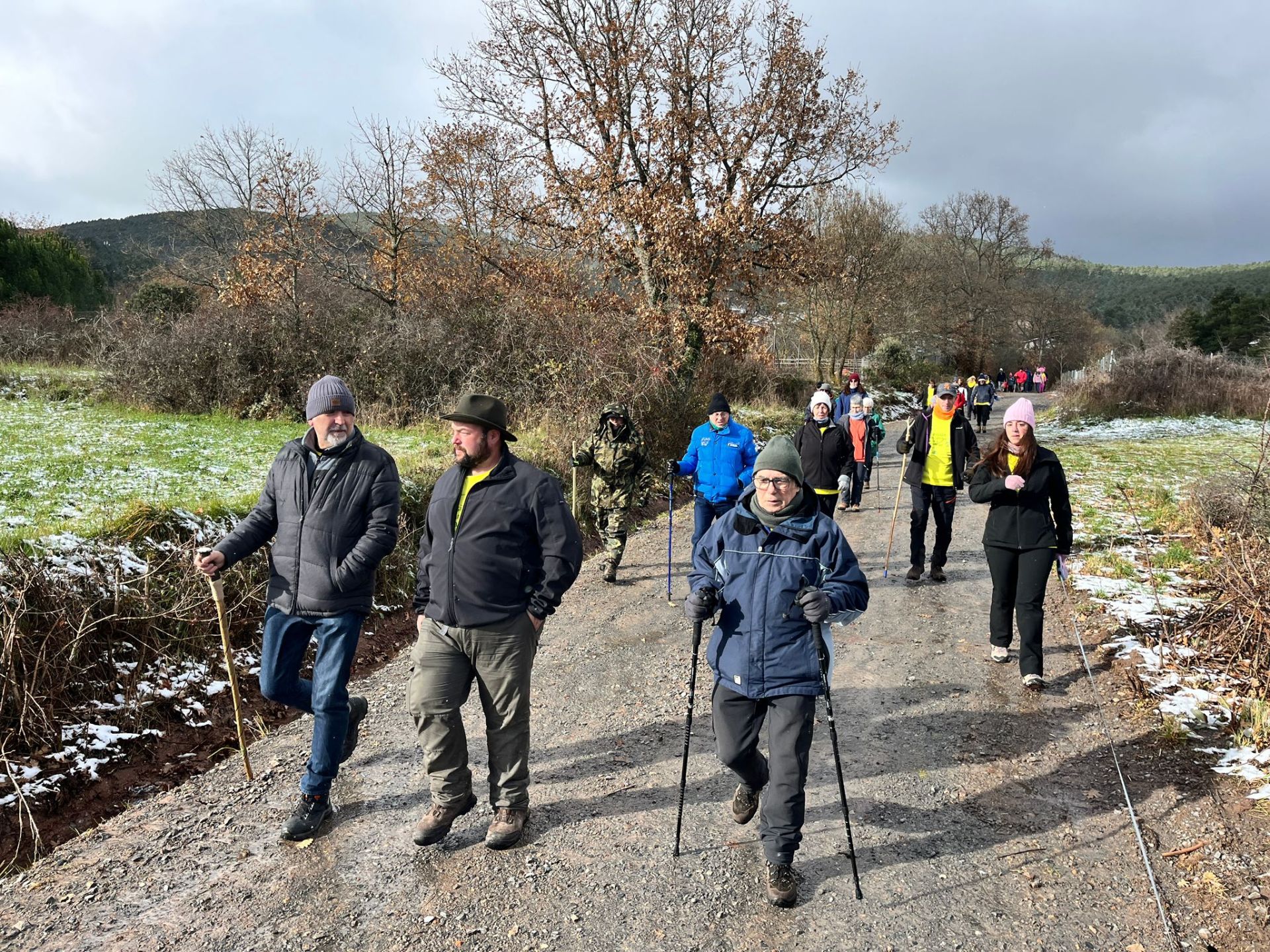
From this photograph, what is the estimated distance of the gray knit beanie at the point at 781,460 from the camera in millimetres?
3438

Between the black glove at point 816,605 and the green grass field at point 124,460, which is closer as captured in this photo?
the black glove at point 816,605

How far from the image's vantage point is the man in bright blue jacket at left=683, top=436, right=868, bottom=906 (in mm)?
3299

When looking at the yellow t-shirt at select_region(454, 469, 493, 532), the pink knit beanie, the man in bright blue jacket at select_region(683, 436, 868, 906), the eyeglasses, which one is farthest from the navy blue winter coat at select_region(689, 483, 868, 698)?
the pink knit beanie

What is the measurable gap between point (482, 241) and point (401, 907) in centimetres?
1908

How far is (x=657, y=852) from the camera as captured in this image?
12.0ft

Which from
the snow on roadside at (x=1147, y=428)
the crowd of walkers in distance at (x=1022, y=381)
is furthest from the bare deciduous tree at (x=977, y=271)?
the snow on roadside at (x=1147, y=428)

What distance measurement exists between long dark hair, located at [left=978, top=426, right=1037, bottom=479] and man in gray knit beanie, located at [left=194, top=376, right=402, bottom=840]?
14.6ft

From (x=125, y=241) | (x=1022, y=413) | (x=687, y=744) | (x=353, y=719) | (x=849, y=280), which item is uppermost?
(x=125, y=241)

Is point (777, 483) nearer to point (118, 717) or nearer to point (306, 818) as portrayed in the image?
point (306, 818)

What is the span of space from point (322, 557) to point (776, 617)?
2.29 meters

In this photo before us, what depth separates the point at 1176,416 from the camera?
84.8ft

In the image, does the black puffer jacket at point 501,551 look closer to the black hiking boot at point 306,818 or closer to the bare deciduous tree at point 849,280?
the black hiking boot at point 306,818

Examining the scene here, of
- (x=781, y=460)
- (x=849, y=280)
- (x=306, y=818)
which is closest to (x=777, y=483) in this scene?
(x=781, y=460)

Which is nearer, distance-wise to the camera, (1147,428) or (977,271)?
(1147,428)
